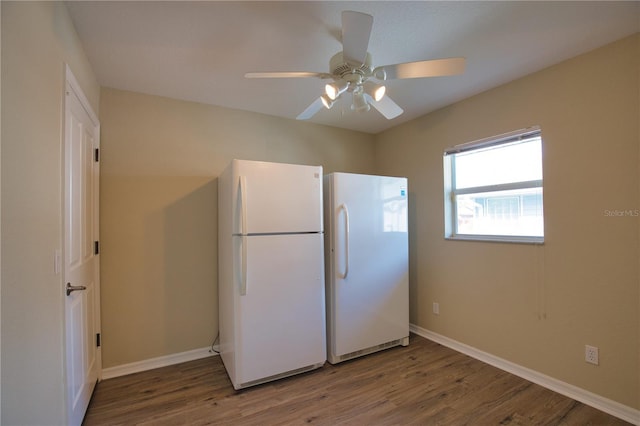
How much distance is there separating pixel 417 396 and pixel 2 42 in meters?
2.83

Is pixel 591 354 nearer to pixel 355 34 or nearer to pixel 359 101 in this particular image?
pixel 359 101

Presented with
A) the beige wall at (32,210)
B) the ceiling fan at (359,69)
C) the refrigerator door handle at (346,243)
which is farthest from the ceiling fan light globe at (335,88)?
the beige wall at (32,210)

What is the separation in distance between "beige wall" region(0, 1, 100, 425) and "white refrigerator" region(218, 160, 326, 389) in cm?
101

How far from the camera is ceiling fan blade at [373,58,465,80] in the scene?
4.99ft

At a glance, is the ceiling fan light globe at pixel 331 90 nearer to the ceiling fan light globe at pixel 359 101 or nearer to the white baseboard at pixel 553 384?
the ceiling fan light globe at pixel 359 101

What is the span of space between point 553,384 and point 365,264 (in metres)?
1.64

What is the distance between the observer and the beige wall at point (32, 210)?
0.96m

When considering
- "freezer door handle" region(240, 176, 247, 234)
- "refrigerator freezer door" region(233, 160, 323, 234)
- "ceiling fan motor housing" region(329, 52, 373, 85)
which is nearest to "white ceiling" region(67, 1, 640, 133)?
"ceiling fan motor housing" region(329, 52, 373, 85)

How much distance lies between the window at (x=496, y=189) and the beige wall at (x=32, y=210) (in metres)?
3.03

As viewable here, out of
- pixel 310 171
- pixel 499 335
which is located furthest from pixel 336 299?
pixel 499 335

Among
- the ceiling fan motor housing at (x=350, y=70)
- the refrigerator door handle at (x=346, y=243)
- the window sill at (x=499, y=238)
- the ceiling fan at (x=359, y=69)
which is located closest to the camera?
the ceiling fan at (x=359, y=69)

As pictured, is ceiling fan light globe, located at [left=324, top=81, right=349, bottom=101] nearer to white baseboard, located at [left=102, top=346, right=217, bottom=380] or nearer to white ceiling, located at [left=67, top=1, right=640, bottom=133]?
white ceiling, located at [left=67, top=1, right=640, bottom=133]

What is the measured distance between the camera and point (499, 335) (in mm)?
2537

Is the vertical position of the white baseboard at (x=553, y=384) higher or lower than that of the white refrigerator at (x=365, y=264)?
lower
